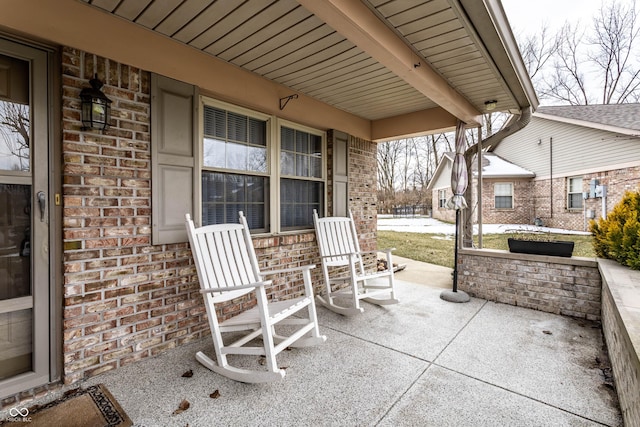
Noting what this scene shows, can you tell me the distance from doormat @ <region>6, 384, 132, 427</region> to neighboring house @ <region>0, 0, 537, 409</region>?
0.64 feet

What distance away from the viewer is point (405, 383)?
1987 mm

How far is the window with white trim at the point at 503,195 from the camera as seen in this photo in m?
11.7

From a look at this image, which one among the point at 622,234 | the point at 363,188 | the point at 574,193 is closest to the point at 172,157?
the point at 363,188

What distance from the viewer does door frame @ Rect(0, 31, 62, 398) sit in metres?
1.85

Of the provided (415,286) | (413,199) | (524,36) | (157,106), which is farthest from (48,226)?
(413,199)

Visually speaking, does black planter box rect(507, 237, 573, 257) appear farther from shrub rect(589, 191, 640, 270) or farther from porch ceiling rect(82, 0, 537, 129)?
porch ceiling rect(82, 0, 537, 129)

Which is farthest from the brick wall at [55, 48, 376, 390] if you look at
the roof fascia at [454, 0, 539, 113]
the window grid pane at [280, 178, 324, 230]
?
the roof fascia at [454, 0, 539, 113]

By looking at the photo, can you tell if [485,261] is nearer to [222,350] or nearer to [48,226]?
[222,350]

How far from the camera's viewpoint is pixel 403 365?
2.21m

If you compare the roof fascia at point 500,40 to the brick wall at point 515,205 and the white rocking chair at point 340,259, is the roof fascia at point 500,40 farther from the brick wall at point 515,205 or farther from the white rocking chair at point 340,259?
the brick wall at point 515,205

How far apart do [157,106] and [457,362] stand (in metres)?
3.04

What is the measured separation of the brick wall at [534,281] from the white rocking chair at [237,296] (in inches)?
99.2

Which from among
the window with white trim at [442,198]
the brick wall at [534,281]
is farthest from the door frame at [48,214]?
the window with white trim at [442,198]

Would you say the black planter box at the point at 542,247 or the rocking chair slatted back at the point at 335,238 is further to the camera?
the rocking chair slatted back at the point at 335,238
